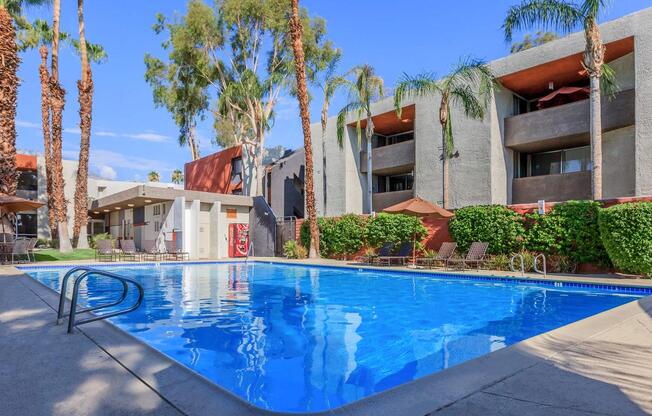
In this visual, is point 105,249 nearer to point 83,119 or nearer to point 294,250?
point 83,119

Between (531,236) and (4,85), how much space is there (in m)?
21.1

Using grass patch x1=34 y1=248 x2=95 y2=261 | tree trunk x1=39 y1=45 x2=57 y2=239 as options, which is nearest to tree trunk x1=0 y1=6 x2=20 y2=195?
grass patch x1=34 y1=248 x2=95 y2=261

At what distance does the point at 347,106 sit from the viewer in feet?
66.2

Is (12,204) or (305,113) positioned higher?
(305,113)

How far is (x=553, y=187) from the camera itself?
58.5 ft

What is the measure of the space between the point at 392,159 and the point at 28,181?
2909cm

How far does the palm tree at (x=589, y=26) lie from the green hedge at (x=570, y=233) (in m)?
0.67

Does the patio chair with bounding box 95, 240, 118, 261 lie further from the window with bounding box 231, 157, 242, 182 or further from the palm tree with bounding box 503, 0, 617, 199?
the palm tree with bounding box 503, 0, 617, 199

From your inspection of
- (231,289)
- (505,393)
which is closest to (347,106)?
(231,289)

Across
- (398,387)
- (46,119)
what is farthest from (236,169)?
(398,387)

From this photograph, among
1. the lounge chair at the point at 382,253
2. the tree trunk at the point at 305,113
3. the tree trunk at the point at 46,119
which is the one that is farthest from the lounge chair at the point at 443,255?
the tree trunk at the point at 46,119

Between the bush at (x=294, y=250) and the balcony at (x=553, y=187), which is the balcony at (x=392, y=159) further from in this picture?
the bush at (x=294, y=250)

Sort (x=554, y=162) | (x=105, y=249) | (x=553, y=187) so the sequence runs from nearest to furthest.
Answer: (x=553, y=187)
(x=105, y=249)
(x=554, y=162)

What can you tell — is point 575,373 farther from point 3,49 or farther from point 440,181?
point 3,49
